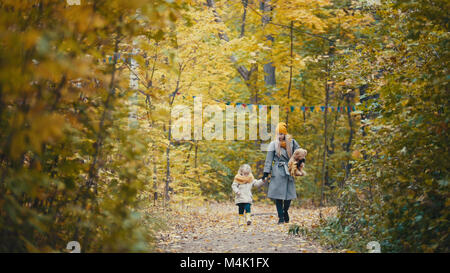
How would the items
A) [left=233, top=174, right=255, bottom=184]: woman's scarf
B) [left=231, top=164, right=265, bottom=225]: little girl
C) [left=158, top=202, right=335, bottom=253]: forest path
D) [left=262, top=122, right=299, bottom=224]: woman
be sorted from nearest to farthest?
[left=158, top=202, right=335, bottom=253]: forest path < [left=262, top=122, right=299, bottom=224]: woman < [left=231, top=164, right=265, bottom=225]: little girl < [left=233, top=174, right=255, bottom=184]: woman's scarf

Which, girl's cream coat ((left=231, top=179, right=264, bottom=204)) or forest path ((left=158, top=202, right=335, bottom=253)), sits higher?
girl's cream coat ((left=231, top=179, right=264, bottom=204))

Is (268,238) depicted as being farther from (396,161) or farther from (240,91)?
(240,91)

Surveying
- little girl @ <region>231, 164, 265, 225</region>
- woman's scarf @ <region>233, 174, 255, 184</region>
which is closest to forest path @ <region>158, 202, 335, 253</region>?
little girl @ <region>231, 164, 265, 225</region>

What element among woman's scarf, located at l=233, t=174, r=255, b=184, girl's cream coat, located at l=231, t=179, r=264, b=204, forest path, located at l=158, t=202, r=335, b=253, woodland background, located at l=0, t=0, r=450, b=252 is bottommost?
forest path, located at l=158, t=202, r=335, b=253

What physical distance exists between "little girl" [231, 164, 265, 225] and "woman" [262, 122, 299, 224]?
300 millimetres

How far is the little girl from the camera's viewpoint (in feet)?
28.9

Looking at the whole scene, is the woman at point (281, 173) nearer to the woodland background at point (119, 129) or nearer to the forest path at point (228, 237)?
the forest path at point (228, 237)

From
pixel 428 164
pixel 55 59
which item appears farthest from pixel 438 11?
pixel 55 59

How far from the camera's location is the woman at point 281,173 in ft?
28.3

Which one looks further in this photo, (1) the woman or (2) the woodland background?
(1) the woman

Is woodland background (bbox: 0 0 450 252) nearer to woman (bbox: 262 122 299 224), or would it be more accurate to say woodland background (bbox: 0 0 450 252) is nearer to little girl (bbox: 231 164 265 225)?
woman (bbox: 262 122 299 224)

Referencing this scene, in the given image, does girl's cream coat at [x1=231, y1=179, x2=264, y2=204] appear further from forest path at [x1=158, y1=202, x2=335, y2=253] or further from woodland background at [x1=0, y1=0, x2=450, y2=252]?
woodland background at [x1=0, y1=0, x2=450, y2=252]

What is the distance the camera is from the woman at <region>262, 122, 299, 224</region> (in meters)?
8.62

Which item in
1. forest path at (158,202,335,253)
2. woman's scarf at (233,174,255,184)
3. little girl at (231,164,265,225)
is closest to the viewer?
forest path at (158,202,335,253)
